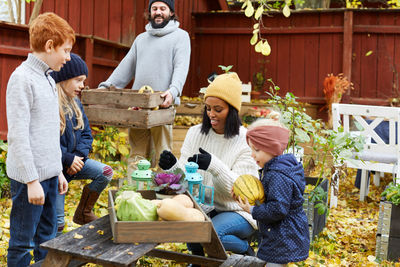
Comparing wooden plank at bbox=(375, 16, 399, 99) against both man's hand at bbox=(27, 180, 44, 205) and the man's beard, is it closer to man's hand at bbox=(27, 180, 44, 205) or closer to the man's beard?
the man's beard

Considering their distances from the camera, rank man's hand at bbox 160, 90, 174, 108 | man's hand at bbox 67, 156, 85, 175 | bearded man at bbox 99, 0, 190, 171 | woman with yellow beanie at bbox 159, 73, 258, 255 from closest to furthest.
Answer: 1. woman with yellow beanie at bbox 159, 73, 258, 255
2. man's hand at bbox 67, 156, 85, 175
3. man's hand at bbox 160, 90, 174, 108
4. bearded man at bbox 99, 0, 190, 171

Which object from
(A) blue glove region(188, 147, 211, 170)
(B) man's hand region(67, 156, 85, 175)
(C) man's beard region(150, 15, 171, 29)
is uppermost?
(C) man's beard region(150, 15, 171, 29)

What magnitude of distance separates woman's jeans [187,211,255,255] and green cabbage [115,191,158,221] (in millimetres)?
921

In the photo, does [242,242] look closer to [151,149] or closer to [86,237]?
[86,237]

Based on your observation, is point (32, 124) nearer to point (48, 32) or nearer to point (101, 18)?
point (48, 32)

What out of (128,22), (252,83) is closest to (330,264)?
(128,22)

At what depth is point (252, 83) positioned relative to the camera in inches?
402

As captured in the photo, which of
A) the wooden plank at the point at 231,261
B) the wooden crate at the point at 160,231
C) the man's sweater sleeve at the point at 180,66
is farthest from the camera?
the man's sweater sleeve at the point at 180,66

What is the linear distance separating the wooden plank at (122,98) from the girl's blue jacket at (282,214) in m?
2.13

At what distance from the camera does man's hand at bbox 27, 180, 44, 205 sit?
2.50 metres

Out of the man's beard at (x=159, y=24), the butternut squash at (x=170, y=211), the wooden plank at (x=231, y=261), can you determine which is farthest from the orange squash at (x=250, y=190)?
the man's beard at (x=159, y=24)

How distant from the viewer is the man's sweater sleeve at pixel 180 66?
4.89 metres

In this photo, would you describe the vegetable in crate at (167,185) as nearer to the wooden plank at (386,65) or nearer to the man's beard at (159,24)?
the man's beard at (159,24)

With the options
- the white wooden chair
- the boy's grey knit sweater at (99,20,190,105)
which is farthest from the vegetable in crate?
the white wooden chair
